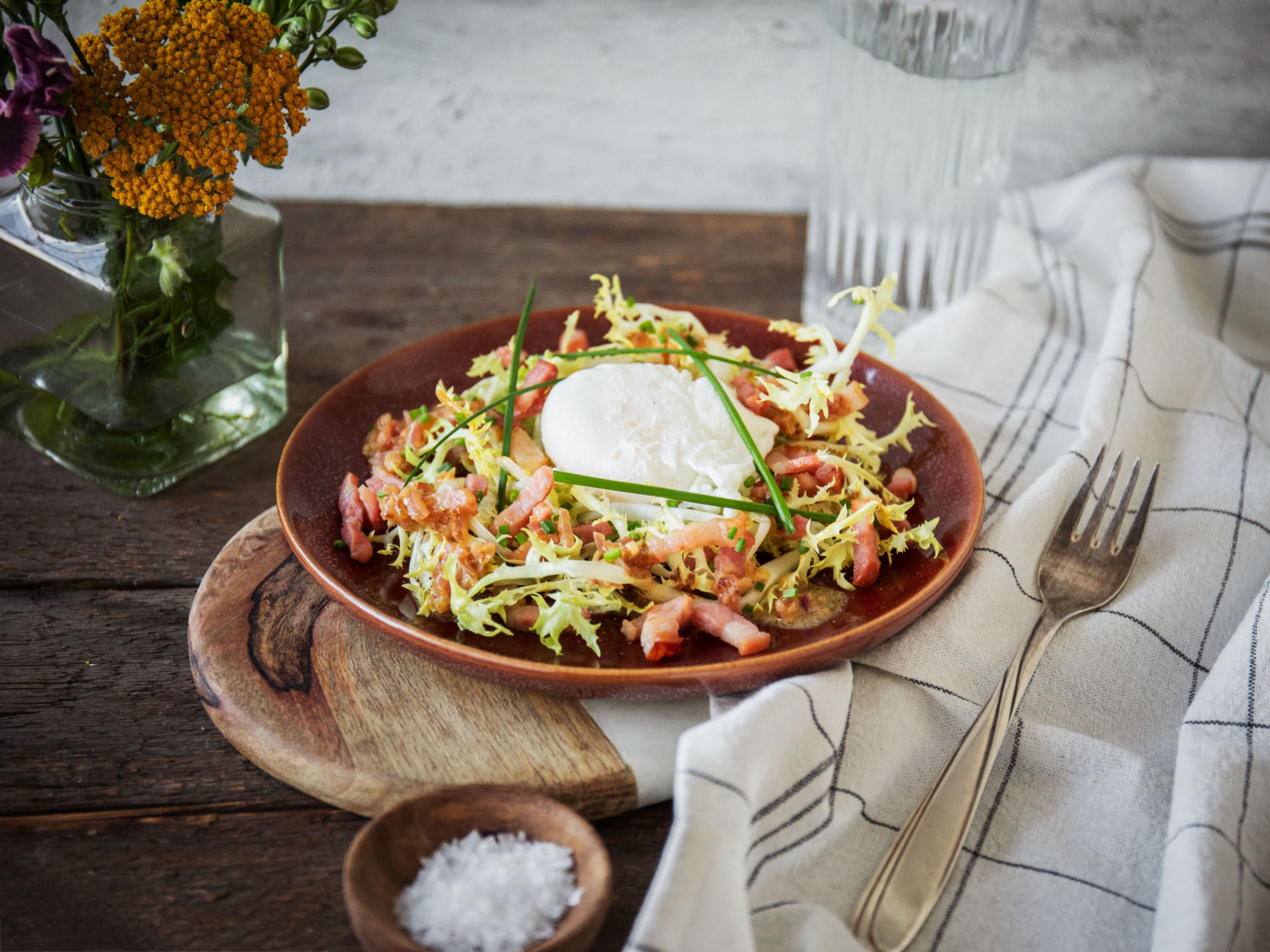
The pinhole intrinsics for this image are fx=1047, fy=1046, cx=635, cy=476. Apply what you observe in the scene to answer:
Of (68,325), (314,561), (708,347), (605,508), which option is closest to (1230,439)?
(708,347)

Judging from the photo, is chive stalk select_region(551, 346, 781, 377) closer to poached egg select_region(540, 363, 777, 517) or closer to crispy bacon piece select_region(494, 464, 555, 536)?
poached egg select_region(540, 363, 777, 517)

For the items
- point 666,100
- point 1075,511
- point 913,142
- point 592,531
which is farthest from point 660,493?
point 666,100

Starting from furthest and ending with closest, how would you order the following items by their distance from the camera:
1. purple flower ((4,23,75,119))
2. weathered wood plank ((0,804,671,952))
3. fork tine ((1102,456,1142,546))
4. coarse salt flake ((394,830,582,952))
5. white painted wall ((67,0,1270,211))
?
1. white painted wall ((67,0,1270,211))
2. fork tine ((1102,456,1142,546))
3. purple flower ((4,23,75,119))
4. weathered wood plank ((0,804,671,952))
5. coarse salt flake ((394,830,582,952))

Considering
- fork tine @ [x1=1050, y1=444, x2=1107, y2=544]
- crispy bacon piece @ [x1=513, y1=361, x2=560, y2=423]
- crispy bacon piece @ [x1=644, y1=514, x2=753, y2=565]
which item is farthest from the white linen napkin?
crispy bacon piece @ [x1=513, y1=361, x2=560, y2=423]

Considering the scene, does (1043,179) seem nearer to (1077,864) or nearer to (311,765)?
(1077,864)

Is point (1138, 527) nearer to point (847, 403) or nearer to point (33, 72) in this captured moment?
point (847, 403)
